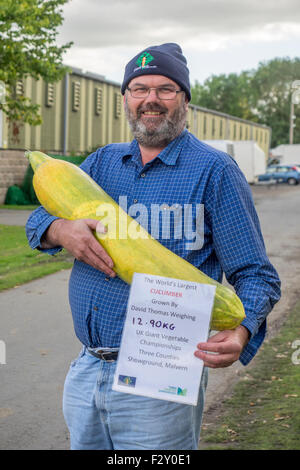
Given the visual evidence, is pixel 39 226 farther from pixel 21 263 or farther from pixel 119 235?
pixel 21 263

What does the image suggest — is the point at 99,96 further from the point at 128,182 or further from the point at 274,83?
the point at 274,83

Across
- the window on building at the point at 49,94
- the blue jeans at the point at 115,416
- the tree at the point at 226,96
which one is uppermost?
the tree at the point at 226,96

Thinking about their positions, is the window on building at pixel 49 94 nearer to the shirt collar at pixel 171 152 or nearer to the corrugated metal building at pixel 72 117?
the corrugated metal building at pixel 72 117

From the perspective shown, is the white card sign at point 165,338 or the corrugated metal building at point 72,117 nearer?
the white card sign at point 165,338

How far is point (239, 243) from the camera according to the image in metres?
2.46

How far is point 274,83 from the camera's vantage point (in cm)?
10712

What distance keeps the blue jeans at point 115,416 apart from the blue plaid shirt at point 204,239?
14 cm

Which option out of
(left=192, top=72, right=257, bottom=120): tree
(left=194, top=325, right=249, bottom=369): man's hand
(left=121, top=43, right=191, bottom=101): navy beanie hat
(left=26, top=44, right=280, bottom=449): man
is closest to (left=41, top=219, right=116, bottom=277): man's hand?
(left=26, top=44, right=280, bottom=449): man

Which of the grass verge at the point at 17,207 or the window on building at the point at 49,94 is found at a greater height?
the window on building at the point at 49,94

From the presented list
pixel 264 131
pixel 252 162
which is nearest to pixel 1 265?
pixel 252 162

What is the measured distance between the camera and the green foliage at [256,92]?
10569 cm

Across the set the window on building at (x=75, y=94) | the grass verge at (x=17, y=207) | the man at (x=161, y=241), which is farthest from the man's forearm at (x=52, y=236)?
the window on building at (x=75, y=94)

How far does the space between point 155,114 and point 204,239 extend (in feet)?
1.75
